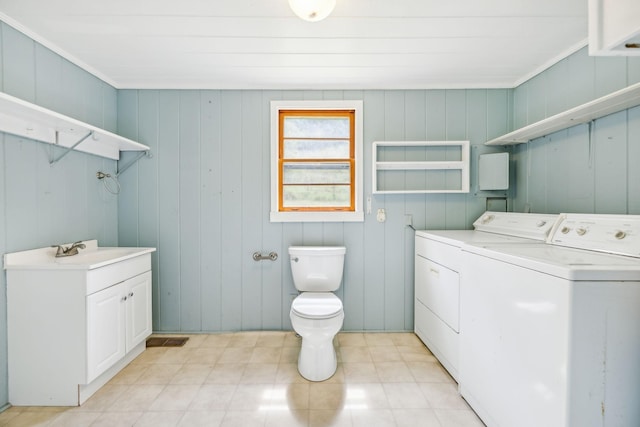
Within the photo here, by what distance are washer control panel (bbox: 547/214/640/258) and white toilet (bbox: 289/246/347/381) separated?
4.33ft

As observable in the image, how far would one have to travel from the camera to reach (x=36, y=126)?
1.68 meters

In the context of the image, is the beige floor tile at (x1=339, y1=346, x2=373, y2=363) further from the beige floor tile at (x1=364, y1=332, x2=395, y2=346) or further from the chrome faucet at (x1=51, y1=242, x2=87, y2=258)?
the chrome faucet at (x1=51, y1=242, x2=87, y2=258)

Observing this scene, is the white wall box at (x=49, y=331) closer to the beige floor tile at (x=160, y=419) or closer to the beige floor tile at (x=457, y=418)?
the beige floor tile at (x=160, y=419)

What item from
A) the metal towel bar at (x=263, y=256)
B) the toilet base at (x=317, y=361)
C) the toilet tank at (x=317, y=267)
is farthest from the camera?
the metal towel bar at (x=263, y=256)

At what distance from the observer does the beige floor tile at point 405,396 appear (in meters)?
1.60

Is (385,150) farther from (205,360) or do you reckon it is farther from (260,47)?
(205,360)

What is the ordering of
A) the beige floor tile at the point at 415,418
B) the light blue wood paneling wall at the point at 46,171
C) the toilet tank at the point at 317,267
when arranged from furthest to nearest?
the toilet tank at the point at 317,267 → the light blue wood paneling wall at the point at 46,171 → the beige floor tile at the point at 415,418

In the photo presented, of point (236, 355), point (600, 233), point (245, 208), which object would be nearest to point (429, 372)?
point (600, 233)

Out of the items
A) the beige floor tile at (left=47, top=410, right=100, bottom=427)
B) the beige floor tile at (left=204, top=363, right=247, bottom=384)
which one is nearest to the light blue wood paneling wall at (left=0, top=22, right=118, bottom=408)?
the beige floor tile at (left=47, top=410, right=100, bottom=427)

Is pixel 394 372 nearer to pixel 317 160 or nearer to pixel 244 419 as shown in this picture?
pixel 244 419

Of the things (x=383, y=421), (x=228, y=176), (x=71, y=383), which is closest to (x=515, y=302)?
(x=383, y=421)

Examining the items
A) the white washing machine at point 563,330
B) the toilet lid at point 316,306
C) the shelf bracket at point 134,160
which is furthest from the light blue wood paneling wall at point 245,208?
the white washing machine at point 563,330

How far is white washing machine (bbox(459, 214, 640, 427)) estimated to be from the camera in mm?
972

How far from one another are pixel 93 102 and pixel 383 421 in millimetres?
2898
